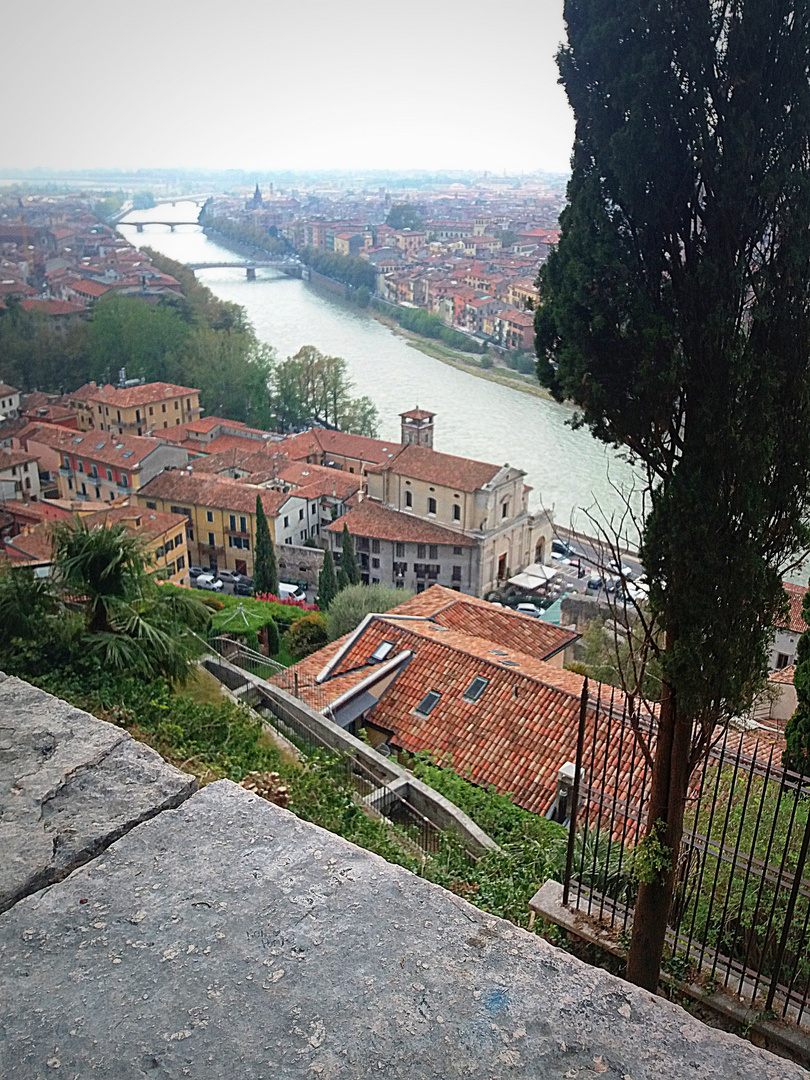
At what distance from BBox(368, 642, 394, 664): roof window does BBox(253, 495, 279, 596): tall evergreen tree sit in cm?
1012

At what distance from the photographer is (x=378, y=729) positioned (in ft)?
26.2

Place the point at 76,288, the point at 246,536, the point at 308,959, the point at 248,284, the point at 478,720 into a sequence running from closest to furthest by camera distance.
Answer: the point at 308,959, the point at 478,720, the point at 246,536, the point at 76,288, the point at 248,284

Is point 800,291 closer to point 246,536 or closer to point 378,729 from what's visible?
point 378,729

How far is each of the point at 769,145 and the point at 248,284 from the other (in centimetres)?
6467

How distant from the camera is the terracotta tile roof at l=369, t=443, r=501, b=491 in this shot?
21812 millimetres

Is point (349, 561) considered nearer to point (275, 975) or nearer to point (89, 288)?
point (275, 975)

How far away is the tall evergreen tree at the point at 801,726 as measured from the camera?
321 cm

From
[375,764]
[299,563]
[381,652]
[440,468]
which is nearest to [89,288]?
[299,563]

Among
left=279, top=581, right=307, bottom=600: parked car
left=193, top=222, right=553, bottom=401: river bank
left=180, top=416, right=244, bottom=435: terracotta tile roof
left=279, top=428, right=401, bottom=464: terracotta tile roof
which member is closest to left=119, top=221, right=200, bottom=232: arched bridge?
left=193, top=222, right=553, bottom=401: river bank

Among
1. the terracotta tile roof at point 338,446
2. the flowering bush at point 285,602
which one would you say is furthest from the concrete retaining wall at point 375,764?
the terracotta tile roof at point 338,446

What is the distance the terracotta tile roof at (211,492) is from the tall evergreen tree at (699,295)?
66.3 ft

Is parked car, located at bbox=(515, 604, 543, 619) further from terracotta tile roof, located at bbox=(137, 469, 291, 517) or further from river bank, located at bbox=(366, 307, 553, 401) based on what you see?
river bank, located at bbox=(366, 307, 553, 401)

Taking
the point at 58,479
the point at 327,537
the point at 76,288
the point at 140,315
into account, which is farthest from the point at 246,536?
the point at 76,288

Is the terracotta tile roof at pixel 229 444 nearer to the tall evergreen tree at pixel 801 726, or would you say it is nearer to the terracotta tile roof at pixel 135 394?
the terracotta tile roof at pixel 135 394
